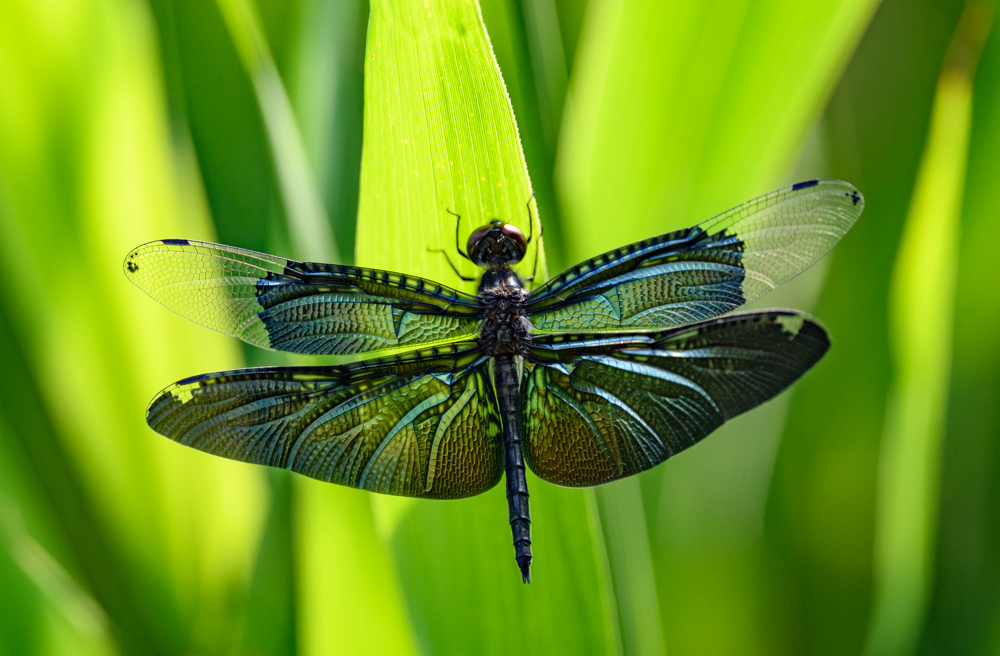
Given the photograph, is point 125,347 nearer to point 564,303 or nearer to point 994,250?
point 564,303

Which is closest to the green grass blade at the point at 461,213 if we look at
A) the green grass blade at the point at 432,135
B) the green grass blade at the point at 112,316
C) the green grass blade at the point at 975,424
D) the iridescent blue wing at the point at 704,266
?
the green grass blade at the point at 432,135

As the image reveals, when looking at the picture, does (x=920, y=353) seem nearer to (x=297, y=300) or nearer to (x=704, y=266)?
(x=704, y=266)

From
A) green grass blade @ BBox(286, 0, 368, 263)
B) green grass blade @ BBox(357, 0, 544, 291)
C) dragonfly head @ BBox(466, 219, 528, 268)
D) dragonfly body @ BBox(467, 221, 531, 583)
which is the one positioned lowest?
dragonfly body @ BBox(467, 221, 531, 583)

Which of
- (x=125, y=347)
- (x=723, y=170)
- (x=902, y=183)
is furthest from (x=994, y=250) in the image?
(x=125, y=347)

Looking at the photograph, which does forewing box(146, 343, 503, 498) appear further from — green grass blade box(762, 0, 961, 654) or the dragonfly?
green grass blade box(762, 0, 961, 654)

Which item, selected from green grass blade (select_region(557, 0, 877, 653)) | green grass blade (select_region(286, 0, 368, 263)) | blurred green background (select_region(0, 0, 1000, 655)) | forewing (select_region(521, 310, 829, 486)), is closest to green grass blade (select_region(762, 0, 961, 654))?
blurred green background (select_region(0, 0, 1000, 655))
